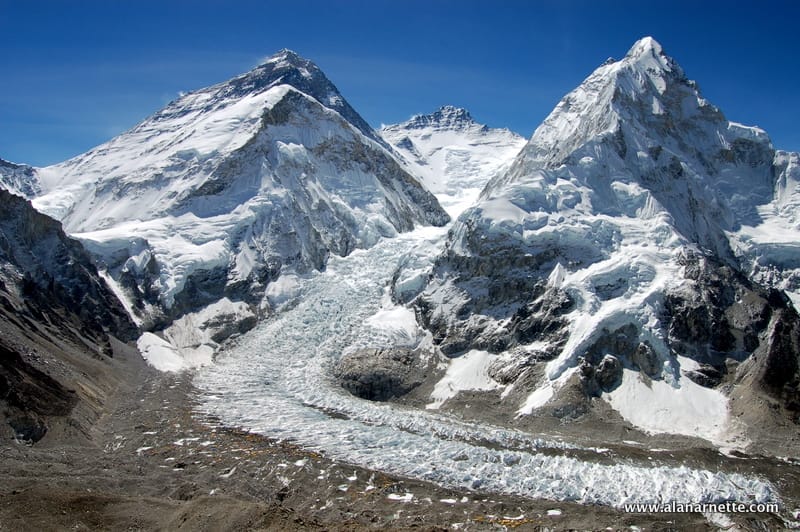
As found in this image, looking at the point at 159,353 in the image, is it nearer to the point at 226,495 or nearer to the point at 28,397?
the point at 28,397

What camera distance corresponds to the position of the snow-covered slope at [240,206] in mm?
112688

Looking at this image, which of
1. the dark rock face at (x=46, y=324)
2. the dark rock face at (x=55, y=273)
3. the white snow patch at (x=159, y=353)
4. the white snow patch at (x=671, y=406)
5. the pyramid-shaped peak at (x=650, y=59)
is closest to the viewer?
the dark rock face at (x=46, y=324)

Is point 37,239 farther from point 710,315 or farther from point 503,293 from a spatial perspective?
point 710,315

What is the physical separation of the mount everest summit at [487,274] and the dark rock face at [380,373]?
390 mm

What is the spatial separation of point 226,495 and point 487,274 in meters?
55.2

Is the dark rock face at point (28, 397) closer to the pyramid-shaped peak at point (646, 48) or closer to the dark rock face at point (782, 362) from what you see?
the dark rock face at point (782, 362)

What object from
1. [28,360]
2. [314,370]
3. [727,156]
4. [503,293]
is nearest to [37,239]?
[28,360]

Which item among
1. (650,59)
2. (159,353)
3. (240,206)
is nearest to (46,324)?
(159,353)

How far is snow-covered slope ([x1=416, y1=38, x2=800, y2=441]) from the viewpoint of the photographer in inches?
2835

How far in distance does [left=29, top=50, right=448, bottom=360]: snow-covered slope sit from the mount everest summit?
53 cm

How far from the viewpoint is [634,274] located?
85.0 metres

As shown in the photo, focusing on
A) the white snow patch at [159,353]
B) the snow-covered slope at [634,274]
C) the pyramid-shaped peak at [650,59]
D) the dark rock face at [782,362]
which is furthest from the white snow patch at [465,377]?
the pyramid-shaped peak at [650,59]

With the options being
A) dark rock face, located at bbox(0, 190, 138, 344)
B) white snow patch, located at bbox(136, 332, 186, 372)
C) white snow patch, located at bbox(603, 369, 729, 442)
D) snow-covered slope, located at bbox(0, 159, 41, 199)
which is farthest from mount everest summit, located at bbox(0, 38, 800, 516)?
snow-covered slope, located at bbox(0, 159, 41, 199)

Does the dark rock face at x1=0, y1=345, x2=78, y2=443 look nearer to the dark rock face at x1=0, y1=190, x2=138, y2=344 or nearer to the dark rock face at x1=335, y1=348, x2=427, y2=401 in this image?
the dark rock face at x1=0, y1=190, x2=138, y2=344
